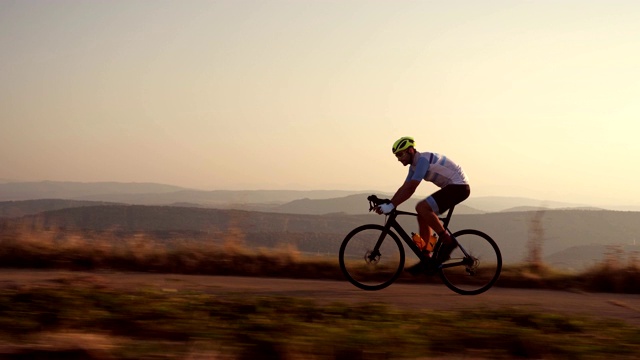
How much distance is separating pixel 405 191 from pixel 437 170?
1.61 ft

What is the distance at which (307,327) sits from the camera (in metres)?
6.46

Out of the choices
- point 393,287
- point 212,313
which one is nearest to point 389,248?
point 393,287

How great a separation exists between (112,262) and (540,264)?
612 cm

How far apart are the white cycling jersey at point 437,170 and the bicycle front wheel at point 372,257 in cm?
88

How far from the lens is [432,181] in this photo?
384 inches

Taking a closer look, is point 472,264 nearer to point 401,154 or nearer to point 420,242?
point 420,242

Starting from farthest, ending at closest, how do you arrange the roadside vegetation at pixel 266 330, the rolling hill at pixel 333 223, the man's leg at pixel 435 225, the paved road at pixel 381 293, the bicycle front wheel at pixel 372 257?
the rolling hill at pixel 333 223
the bicycle front wheel at pixel 372 257
the man's leg at pixel 435 225
the paved road at pixel 381 293
the roadside vegetation at pixel 266 330

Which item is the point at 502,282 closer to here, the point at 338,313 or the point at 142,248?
the point at 338,313

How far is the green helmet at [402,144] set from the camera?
31.2 feet

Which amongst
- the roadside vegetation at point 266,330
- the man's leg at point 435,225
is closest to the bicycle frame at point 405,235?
the man's leg at point 435,225

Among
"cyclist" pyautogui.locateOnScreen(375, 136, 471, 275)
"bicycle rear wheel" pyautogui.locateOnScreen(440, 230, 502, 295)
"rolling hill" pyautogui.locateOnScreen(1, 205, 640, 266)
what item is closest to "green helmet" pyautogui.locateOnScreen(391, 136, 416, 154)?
"cyclist" pyautogui.locateOnScreen(375, 136, 471, 275)

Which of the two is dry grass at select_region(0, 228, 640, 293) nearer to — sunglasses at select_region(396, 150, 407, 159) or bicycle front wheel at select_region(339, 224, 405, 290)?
bicycle front wheel at select_region(339, 224, 405, 290)

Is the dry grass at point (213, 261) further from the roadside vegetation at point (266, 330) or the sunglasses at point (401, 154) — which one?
the roadside vegetation at point (266, 330)

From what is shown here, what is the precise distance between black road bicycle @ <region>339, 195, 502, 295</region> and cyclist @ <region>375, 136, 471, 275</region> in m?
0.20
